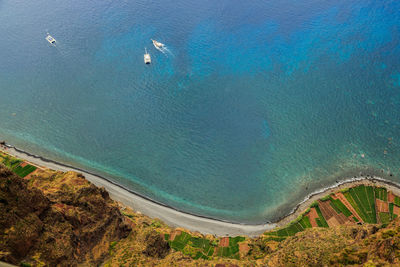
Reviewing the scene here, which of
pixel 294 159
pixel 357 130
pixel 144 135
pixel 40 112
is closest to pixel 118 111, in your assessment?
pixel 144 135

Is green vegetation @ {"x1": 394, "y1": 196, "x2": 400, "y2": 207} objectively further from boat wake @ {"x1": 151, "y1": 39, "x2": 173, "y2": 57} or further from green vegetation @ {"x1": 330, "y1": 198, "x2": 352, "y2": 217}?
boat wake @ {"x1": 151, "y1": 39, "x2": 173, "y2": 57}

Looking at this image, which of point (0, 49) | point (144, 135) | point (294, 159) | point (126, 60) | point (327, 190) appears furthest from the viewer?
point (0, 49)

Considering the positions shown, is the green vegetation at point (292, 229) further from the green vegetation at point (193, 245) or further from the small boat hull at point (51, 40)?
the small boat hull at point (51, 40)

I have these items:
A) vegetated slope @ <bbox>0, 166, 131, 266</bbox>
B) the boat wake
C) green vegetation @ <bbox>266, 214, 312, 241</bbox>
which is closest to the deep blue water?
the boat wake

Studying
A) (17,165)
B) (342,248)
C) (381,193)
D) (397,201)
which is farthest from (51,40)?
(397,201)

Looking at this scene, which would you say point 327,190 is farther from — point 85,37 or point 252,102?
point 85,37

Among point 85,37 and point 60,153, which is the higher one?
point 85,37

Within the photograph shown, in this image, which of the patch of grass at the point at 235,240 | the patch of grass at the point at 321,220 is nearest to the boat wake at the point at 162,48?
the patch of grass at the point at 235,240
